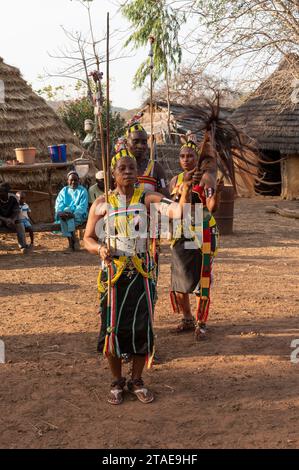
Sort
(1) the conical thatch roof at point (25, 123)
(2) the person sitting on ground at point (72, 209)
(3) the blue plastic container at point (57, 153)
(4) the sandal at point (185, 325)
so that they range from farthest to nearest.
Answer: (1) the conical thatch roof at point (25, 123) < (3) the blue plastic container at point (57, 153) < (2) the person sitting on ground at point (72, 209) < (4) the sandal at point (185, 325)

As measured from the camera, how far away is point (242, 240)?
11.1 m

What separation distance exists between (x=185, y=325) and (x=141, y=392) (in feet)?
5.05

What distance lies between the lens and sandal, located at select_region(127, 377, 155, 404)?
3.99 metres

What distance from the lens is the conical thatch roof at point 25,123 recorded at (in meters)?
12.7

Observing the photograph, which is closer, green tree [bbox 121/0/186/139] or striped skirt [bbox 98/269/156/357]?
striped skirt [bbox 98/269/156/357]

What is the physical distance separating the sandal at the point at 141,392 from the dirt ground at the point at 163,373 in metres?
0.05

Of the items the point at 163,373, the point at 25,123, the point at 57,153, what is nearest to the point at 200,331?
the point at 163,373

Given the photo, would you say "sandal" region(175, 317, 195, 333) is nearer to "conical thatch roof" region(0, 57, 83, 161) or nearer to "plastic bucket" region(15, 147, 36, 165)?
"plastic bucket" region(15, 147, 36, 165)

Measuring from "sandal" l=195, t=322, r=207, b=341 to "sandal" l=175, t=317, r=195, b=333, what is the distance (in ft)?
0.67

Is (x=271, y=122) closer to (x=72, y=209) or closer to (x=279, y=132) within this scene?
(x=279, y=132)

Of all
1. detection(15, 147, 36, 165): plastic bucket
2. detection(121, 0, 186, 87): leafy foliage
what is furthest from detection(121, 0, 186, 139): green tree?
detection(15, 147, 36, 165): plastic bucket

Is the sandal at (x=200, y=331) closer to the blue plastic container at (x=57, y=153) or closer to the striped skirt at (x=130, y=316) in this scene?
the striped skirt at (x=130, y=316)

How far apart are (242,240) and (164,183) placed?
20.6 feet

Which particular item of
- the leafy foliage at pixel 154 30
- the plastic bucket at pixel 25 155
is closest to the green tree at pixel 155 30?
the leafy foliage at pixel 154 30
